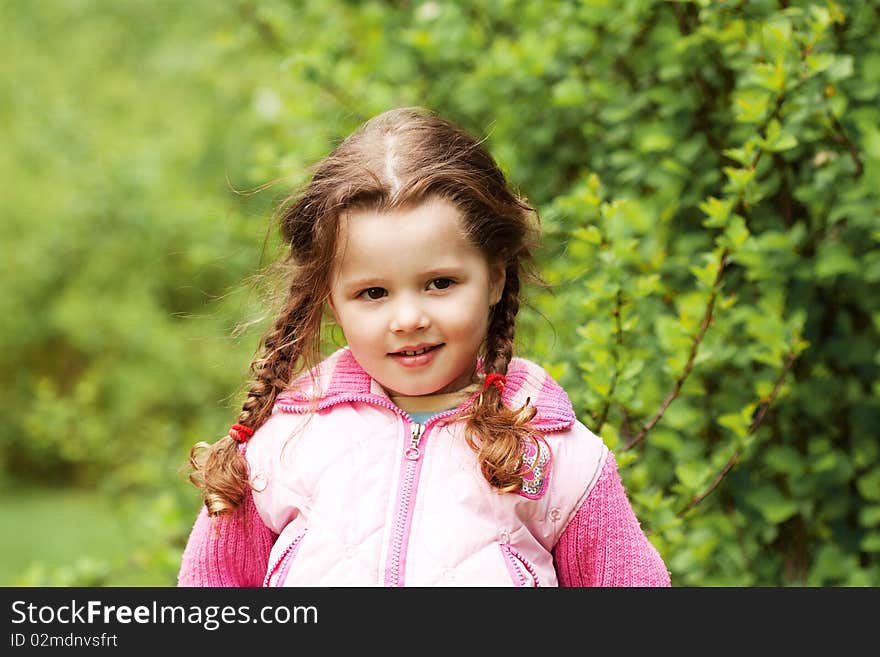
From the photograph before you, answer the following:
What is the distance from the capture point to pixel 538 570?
176 cm

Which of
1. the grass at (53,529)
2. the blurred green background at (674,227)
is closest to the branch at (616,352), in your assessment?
the blurred green background at (674,227)

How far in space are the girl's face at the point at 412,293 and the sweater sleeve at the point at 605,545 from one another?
314mm

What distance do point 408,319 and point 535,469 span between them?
318 millimetres

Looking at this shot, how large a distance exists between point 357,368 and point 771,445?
4.61 feet

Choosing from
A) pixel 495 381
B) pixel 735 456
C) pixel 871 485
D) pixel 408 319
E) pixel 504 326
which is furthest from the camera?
pixel 871 485

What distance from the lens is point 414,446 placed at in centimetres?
179

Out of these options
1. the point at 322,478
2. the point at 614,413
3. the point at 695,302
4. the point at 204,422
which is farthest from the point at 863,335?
the point at 204,422

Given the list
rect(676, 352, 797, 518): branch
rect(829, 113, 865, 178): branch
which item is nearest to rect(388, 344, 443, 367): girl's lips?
rect(676, 352, 797, 518): branch

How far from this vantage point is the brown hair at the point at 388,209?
177cm

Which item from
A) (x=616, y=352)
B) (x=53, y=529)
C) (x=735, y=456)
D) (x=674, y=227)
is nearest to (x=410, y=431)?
(x=616, y=352)

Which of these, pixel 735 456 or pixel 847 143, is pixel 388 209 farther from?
pixel 847 143

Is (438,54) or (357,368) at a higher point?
(438,54)

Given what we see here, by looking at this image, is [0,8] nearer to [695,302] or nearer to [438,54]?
[438,54]

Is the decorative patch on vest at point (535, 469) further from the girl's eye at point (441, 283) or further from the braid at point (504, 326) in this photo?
the girl's eye at point (441, 283)
